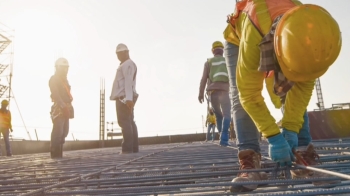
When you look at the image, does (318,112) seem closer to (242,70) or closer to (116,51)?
(116,51)

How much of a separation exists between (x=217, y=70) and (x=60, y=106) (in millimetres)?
2505

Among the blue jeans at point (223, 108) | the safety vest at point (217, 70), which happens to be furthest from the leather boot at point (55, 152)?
the safety vest at point (217, 70)

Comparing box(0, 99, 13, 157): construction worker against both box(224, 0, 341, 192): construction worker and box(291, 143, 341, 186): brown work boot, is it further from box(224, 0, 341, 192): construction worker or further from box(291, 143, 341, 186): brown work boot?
box(291, 143, 341, 186): brown work boot

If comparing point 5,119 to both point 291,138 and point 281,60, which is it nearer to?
point 291,138

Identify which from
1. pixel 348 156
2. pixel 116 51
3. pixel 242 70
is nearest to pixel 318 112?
pixel 116 51

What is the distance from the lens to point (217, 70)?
5.56 meters

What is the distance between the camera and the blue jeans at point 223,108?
17.1 ft

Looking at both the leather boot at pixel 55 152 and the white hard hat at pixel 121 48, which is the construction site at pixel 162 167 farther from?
the white hard hat at pixel 121 48

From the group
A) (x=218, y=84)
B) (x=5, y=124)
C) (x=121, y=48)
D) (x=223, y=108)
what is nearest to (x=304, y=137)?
A: (x=223, y=108)

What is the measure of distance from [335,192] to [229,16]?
53.1 inches

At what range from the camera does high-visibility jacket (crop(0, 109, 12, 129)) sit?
9.27 meters

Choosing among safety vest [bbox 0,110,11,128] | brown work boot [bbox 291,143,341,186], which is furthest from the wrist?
safety vest [bbox 0,110,11,128]

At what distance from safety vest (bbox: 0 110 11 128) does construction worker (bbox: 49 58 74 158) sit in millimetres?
4830

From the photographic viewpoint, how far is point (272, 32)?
5.64 feet
